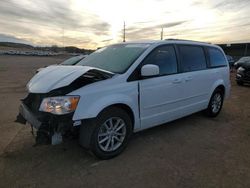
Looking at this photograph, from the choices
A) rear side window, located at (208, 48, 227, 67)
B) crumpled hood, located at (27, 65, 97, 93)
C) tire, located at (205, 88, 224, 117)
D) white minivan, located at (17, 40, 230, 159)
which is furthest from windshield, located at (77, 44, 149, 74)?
tire, located at (205, 88, 224, 117)

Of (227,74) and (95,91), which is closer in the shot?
(95,91)

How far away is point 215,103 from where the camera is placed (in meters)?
6.28

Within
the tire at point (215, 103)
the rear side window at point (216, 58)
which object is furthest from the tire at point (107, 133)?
the rear side window at point (216, 58)

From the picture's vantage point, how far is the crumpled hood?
11.4ft

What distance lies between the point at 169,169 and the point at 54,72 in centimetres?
223

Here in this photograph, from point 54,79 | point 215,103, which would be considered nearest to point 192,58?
point 215,103

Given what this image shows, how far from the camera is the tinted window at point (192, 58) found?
16.7ft

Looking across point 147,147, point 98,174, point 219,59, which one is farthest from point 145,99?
point 219,59

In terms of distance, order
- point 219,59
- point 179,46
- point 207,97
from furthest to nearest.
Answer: point 219,59 → point 207,97 → point 179,46

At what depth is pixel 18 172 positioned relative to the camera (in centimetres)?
335

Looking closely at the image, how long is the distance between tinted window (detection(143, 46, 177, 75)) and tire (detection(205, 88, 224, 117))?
72.5 inches

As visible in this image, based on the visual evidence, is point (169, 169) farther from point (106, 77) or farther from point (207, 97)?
point (207, 97)

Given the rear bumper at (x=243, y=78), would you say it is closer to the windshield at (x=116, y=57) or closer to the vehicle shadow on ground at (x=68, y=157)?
the vehicle shadow on ground at (x=68, y=157)

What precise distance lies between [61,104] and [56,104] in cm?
7
